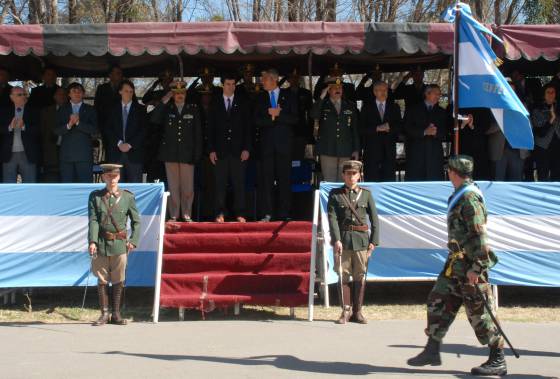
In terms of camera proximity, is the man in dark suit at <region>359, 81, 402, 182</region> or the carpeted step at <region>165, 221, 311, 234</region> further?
the man in dark suit at <region>359, 81, 402, 182</region>

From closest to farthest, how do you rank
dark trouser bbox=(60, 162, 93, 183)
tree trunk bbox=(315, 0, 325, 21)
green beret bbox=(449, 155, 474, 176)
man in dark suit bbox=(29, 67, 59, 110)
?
green beret bbox=(449, 155, 474, 176) → dark trouser bbox=(60, 162, 93, 183) → man in dark suit bbox=(29, 67, 59, 110) → tree trunk bbox=(315, 0, 325, 21)

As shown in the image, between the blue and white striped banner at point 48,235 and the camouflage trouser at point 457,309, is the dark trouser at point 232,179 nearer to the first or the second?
the blue and white striped banner at point 48,235

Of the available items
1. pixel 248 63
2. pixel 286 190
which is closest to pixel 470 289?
pixel 286 190

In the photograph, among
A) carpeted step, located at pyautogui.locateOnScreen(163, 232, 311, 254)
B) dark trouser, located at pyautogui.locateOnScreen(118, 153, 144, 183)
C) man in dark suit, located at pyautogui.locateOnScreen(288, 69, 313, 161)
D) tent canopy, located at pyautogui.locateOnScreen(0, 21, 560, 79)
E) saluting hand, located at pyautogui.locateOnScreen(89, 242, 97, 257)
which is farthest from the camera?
man in dark suit, located at pyautogui.locateOnScreen(288, 69, 313, 161)

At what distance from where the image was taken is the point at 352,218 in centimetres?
955

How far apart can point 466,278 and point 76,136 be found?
6.38 meters

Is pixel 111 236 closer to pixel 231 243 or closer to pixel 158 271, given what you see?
→ pixel 158 271

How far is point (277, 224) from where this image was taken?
35.3ft

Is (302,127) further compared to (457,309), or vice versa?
(302,127)

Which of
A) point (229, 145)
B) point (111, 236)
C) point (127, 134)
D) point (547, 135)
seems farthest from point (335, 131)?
point (111, 236)

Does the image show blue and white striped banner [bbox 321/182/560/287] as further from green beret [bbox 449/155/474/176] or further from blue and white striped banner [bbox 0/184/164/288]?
green beret [bbox 449/155/474/176]

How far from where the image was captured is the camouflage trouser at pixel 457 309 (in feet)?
22.9

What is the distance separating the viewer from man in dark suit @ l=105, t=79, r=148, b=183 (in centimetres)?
1157

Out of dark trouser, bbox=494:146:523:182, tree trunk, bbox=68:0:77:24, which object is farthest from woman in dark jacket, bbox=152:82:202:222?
tree trunk, bbox=68:0:77:24
